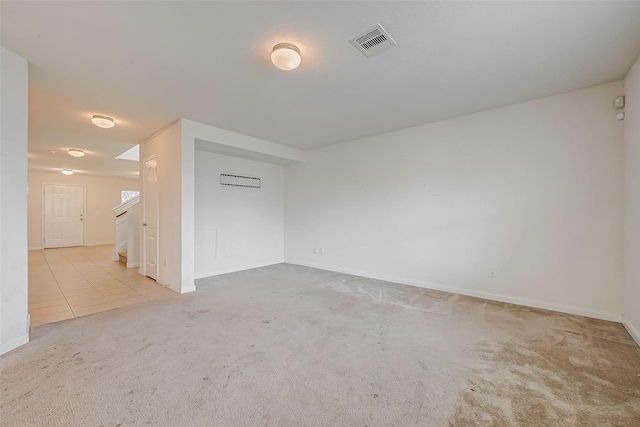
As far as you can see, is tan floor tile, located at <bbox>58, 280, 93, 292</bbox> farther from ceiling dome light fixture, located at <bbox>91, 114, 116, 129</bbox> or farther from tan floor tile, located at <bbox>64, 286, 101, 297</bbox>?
ceiling dome light fixture, located at <bbox>91, 114, 116, 129</bbox>

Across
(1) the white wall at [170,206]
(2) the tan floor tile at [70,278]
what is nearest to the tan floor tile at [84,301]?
(1) the white wall at [170,206]

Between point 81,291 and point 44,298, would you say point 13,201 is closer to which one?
point 44,298

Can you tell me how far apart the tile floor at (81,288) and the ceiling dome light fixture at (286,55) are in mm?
3311

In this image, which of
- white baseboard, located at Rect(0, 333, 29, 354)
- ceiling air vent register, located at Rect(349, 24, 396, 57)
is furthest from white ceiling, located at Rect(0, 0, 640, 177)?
white baseboard, located at Rect(0, 333, 29, 354)

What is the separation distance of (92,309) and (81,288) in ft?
3.97

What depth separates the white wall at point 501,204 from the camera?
9.20 feet

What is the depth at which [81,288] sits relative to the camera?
3.82 meters

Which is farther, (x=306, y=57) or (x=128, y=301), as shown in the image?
(x=128, y=301)

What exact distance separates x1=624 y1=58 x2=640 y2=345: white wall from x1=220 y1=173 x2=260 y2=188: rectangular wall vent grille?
5.40 m

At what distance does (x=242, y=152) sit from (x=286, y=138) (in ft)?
2.88

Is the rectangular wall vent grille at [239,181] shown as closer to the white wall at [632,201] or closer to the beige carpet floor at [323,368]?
the beige carpet floor at [323,368]

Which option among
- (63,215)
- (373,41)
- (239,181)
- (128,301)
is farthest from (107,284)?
(63,215)

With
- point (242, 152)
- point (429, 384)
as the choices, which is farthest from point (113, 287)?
point (429, 384)

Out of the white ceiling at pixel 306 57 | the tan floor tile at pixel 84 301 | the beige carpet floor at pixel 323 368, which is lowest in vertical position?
the beige carpet floor at pixel 323 368
